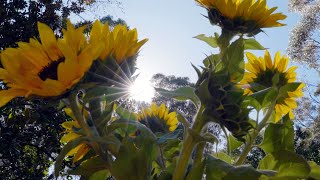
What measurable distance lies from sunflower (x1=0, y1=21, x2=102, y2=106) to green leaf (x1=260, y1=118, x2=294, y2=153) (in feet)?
0.97

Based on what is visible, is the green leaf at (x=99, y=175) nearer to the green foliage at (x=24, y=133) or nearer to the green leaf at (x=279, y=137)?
the green leaf at (x=279, y=137)

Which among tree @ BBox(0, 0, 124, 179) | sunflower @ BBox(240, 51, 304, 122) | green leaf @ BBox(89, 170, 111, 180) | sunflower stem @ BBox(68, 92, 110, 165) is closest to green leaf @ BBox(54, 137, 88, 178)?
sunflower stem @ BBox(68, 92, 110, 165)

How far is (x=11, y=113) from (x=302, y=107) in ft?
30.1

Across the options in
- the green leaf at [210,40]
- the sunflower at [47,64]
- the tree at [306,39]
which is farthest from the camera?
the tree at [306,39]

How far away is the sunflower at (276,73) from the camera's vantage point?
0.85 meters

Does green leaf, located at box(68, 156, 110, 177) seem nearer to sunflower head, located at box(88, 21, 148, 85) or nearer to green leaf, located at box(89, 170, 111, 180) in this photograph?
green leaf, located at box(89, 170, 111, 180)

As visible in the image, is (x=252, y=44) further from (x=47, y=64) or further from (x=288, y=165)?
(x=47, y=64)

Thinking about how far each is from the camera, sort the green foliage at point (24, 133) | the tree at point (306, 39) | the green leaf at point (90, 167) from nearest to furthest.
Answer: the green leaf at point (90, 167) < the green foliage at point (24, 133) < the tree at point (306, 39)

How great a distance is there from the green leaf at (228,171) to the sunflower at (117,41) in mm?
178

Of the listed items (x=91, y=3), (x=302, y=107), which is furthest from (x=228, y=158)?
(x=302, y=107)

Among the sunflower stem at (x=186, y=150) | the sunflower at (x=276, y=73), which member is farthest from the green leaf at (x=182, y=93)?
the sunflower at (x=276, y=73)

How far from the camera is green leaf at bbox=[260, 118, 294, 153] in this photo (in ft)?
2.42

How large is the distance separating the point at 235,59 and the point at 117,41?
0.54ft

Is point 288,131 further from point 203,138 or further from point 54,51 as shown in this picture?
point 54,51
